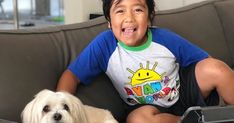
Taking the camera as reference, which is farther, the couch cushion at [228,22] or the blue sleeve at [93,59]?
the couch cushion at [228,22]

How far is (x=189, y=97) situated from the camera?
145cm

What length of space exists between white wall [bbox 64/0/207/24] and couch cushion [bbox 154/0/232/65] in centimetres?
107

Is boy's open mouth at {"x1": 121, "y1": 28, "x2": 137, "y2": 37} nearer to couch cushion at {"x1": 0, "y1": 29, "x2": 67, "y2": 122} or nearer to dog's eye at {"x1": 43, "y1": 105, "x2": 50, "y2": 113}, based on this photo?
couch cushion at {"x1": 0, "y1": 29, "x2": 67, "y2": 122}

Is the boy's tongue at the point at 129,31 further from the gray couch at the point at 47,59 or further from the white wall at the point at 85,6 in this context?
the white wall at the point at 85,6

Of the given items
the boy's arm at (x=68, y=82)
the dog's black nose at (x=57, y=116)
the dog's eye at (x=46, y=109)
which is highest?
the boy's arm at (x=68, y=82)

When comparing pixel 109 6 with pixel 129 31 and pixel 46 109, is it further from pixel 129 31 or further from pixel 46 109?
pixel 46 109

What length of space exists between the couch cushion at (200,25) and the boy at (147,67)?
0.28 metres

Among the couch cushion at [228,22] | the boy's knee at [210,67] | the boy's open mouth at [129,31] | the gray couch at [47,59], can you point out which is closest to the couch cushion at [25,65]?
the gray couch at [47,59]

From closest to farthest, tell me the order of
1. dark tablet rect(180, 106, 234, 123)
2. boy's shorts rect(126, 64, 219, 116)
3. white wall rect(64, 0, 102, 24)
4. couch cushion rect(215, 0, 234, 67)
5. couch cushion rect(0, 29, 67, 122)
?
dark tablet rect(180, 106, 234, 123) → couch cushion rect(0, 29, 67, 122) → boy's shorts rect(126, 64, 219, 116) → couch cushion rect(215, 0, 234, 67) → white wall rect(64, 0, 102, 24)

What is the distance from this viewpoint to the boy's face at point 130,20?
1.38 m

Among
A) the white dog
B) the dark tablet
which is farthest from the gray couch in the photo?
the dark tablet

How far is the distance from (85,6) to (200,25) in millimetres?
1341

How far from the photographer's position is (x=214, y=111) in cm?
89

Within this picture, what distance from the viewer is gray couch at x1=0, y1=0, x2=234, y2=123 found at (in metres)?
1.24
